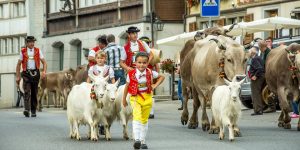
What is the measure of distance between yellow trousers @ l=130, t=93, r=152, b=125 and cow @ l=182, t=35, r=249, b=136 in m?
2.65

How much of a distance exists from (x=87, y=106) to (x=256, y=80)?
11275mm

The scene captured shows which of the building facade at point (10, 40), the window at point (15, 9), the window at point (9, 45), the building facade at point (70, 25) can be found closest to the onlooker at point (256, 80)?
the building facade at point (70, 25)

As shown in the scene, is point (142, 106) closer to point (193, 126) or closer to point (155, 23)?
point (193, 126)

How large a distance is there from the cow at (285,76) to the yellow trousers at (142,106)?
4.73 meters

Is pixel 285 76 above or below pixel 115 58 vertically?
below

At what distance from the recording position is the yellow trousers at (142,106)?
1573cm

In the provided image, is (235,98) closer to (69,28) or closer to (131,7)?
(131,7)

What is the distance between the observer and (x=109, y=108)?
17.5m

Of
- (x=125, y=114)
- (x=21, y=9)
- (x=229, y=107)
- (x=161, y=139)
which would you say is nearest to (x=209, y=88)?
(x=161, y=139)

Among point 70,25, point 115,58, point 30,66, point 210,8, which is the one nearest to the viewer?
point 115,58

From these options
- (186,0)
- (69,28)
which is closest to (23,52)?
(186,0)

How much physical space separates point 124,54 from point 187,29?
32.8 meters

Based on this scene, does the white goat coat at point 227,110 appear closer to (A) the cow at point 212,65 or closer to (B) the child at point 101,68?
(A) the cow at point 212,65

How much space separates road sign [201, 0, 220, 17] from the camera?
2609 centimetres
